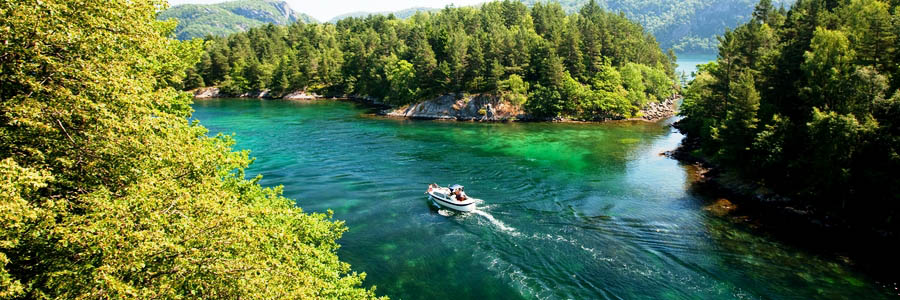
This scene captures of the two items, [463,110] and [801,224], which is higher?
[463,110]

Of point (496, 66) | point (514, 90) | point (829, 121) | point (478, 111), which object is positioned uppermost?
point (496, 66)

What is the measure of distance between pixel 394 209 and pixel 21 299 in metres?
32.4

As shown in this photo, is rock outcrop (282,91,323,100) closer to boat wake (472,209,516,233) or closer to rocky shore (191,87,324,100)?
rocky shore (191,87,324,100)

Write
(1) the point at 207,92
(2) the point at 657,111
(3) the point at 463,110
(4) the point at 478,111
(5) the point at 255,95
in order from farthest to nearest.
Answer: (1) the point at 207,92
(5) the point at 255,95
(2) the point at 657,111
(3) the point at 463,110
(4) the point at 478,111

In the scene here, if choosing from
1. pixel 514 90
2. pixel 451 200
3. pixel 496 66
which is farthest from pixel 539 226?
pixel 514 90

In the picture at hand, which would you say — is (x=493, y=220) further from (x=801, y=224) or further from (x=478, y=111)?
(x=478, y=111)

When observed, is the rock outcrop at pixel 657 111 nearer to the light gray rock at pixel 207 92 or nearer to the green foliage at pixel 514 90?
the green foliage at pixel 514 90

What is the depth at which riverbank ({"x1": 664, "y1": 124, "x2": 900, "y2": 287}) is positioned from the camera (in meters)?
32.0

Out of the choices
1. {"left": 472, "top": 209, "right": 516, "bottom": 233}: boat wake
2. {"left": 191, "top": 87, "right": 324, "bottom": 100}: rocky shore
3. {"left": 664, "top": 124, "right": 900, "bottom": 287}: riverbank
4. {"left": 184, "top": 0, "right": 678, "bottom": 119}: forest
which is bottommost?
{"left": 472, "top": 209, "right": 516, "bottom": 233}: boat wake

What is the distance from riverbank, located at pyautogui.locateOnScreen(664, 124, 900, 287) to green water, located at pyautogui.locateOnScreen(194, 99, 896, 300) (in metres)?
1.64

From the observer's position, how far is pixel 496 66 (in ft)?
328

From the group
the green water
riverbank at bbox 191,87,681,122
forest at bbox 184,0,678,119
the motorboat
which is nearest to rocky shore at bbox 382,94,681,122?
riverbank at bbox 191,87,681,122

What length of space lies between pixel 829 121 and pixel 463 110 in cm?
7324

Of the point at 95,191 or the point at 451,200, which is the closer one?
the point at 95,191
